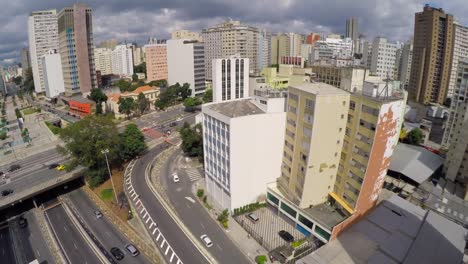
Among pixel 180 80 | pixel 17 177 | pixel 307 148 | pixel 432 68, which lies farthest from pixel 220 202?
pixel 432 68

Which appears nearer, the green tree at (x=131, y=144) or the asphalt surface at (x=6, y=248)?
the asphalt surface at (x=6, y=248)

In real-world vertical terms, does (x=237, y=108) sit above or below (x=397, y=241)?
above

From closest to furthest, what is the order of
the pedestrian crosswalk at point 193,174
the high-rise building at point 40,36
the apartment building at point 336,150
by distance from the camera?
1. the apartment building at point 336,150
2. the pedestrian crosswalk at point 193,174
3. the high-rise building at point 40,36

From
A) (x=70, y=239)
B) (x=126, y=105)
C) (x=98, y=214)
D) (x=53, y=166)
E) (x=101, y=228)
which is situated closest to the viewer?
(x=70, y=239)

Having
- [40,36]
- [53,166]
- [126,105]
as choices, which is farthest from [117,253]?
[40,36]

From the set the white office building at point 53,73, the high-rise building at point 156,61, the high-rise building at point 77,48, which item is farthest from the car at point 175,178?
the white office building at point 53,73

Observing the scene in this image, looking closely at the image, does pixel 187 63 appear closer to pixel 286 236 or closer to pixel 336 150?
pixel 336 150

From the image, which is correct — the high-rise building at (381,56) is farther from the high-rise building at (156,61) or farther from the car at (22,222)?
the car at (22,222)
